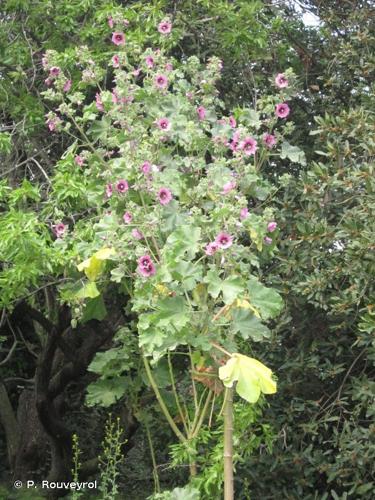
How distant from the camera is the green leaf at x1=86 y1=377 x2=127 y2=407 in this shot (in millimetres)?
4535

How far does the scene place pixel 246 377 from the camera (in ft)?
10.8

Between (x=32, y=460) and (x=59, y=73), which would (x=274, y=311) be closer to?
(x=59, y=73)

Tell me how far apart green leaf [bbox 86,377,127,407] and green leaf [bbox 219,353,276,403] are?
53.5 inches

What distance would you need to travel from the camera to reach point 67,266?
443 cm

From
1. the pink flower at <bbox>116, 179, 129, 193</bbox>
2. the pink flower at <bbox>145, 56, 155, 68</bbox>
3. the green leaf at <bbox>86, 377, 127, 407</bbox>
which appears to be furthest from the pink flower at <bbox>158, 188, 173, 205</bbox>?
the green leaf at <bbox>86, 377, 127, 407</bbox>

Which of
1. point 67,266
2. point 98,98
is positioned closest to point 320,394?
point 67,266

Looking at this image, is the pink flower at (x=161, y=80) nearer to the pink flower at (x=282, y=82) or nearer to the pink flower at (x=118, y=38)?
the pink flower at (x=118, y=38)

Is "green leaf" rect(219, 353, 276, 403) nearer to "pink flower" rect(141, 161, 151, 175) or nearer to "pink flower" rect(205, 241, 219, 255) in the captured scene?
"pink flower" rect(205, 241, 219, 255)

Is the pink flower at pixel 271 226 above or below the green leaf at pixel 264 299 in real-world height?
above

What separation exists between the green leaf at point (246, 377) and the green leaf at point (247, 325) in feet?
0.84

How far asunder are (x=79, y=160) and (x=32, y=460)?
3.69 meters

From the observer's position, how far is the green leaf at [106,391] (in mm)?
4535
